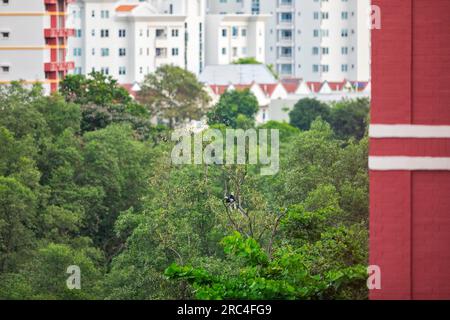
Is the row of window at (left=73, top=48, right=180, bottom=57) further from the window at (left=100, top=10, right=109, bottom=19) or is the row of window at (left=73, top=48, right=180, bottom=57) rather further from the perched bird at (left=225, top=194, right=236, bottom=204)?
the perched bird at (left=225, top=194, right=236, bottom=204)

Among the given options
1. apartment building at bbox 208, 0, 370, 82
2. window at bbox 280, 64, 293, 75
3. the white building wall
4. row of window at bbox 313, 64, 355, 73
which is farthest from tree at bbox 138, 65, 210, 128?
window at bbox 280, 64, 293, 75

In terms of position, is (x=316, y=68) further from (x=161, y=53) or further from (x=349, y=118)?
(x=349, y=118)

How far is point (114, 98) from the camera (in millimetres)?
50969

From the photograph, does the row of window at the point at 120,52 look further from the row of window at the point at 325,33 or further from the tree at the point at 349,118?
the tree at the point at 349,118

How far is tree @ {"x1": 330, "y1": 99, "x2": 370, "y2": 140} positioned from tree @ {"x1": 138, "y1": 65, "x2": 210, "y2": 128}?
4.48m

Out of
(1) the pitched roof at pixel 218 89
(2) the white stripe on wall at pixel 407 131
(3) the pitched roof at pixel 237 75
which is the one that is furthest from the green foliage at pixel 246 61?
(2) the white stripe on wall at pixel 407 131

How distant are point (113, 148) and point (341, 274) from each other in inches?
958

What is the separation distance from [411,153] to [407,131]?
16 cm

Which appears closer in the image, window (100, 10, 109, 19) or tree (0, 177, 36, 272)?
tree (0, 177, 36, 272)

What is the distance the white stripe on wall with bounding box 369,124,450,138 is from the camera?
14750mm

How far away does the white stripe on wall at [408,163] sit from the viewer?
1471cm

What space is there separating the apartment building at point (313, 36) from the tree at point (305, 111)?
23607 mm
